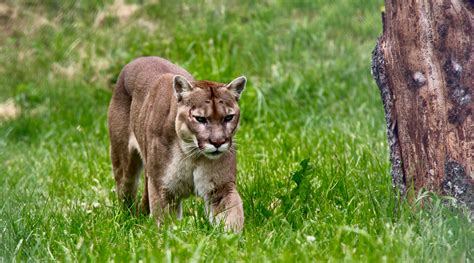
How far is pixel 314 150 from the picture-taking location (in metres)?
8.38

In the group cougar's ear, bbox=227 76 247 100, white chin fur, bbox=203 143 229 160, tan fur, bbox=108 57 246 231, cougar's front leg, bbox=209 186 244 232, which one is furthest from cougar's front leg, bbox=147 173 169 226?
cougar's ear, bbox=227 76 247 100

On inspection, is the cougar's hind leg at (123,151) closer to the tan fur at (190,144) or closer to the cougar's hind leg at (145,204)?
the cougar's hind leg at (145,204)

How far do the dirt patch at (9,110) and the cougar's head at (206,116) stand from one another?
5.31m

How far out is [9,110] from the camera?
38.5 ft

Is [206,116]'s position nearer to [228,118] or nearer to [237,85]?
[228,118]

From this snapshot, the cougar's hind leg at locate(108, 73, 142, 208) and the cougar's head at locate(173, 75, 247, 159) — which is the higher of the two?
the cougar's head at locate(173, 75, 247, 159)

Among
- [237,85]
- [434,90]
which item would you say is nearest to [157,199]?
[237,85]

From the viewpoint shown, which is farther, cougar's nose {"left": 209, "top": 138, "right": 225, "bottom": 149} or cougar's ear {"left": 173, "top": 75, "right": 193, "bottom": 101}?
cougar's ear {"left": 173, "top": 75, "right": 193, "bottom": 101}

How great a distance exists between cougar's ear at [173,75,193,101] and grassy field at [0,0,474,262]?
816 millimetres

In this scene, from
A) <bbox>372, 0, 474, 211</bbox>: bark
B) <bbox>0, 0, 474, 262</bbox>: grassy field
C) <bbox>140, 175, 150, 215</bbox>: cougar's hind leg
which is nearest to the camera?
<bbox>0, 0, 474, 262</bbox>: grassy field

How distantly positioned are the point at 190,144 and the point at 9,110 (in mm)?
5690

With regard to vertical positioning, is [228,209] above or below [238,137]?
above

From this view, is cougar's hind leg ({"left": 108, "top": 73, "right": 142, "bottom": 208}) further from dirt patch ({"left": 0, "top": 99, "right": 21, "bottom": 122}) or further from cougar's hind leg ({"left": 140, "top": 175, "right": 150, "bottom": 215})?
dirt patch ({"left": 0, "top": 99, "right": 21, "bottom": 122})

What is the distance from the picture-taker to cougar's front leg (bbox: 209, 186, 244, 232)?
20.3 feet
